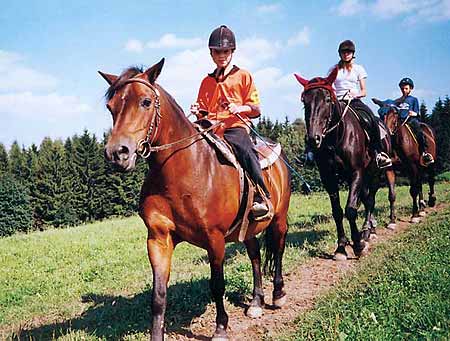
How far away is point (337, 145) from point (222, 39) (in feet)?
13.7

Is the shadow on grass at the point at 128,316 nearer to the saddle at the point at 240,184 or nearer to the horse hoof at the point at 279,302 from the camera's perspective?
the horse hoof at the point at 279,302

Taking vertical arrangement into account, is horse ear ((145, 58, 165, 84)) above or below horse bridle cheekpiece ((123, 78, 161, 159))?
above

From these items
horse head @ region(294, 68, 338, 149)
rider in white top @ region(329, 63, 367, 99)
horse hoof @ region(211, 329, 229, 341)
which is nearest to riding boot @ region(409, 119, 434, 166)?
rider in white top @ region(329, 63, 367, 99)

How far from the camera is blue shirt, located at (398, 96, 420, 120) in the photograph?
13784mm

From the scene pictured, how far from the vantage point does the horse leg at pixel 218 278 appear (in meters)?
4.97

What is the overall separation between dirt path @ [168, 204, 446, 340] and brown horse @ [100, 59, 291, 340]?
0.53 m

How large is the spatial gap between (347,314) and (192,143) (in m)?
2.53

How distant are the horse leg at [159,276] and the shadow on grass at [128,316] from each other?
40.3 inches

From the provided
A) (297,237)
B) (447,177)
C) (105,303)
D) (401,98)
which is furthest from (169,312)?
(447,177)

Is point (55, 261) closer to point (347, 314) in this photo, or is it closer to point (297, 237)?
point (297, 237)

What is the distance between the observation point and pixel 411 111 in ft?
45.2

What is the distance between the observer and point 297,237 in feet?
37.8

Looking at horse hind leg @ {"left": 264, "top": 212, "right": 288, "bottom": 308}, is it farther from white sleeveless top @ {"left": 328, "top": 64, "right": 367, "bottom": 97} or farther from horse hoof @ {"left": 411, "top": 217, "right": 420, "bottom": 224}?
horse hoof @ {"left": 411, "top": 217, "right": 420, "bottom": 224}

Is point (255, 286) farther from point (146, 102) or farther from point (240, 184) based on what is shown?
point (146, 102)
